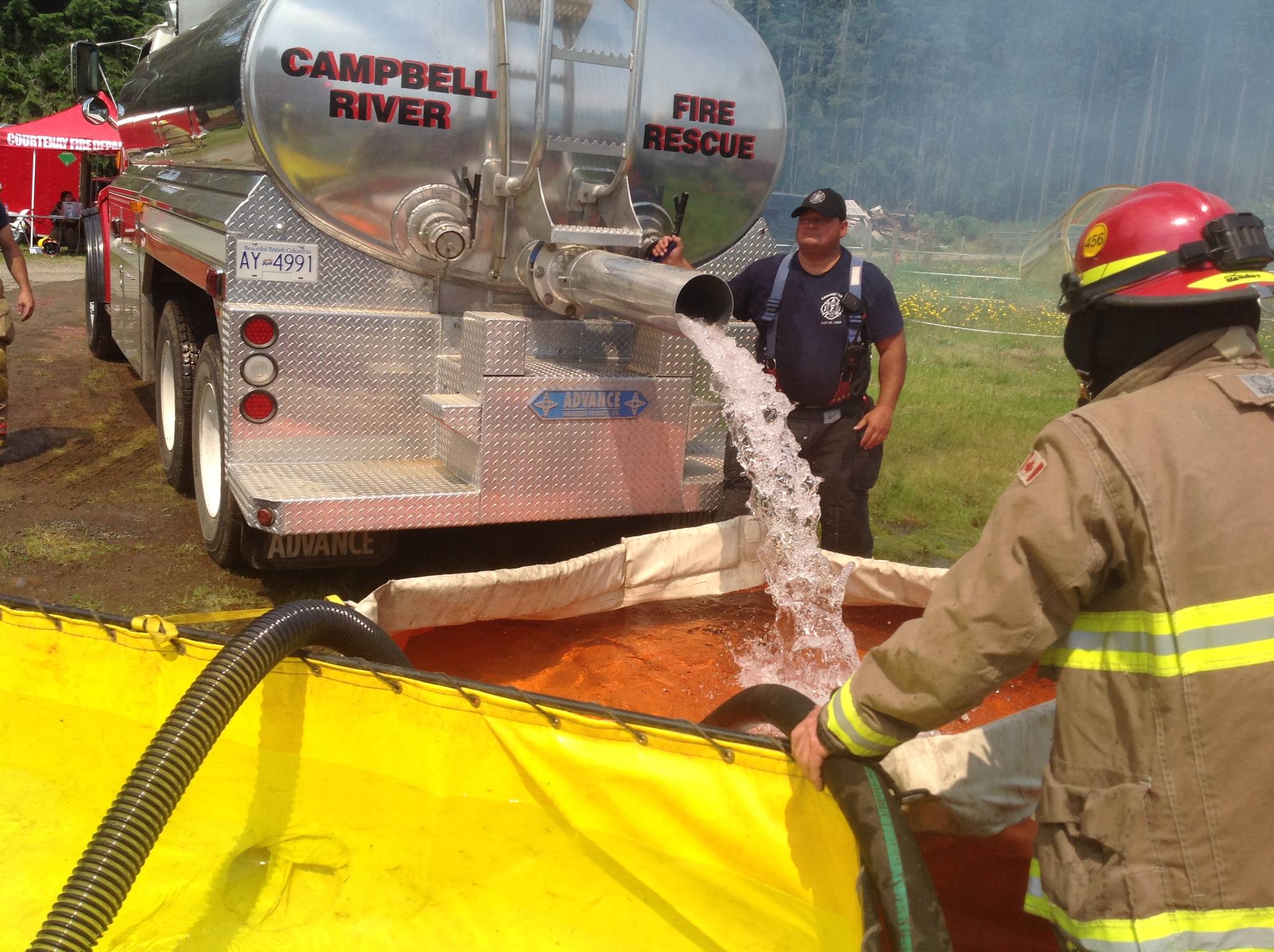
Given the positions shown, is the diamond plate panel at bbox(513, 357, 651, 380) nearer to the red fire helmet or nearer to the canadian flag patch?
the red fire helmet

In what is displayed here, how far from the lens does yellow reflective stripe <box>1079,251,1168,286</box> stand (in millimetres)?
1812

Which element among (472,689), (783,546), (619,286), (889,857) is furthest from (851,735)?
(619,286)

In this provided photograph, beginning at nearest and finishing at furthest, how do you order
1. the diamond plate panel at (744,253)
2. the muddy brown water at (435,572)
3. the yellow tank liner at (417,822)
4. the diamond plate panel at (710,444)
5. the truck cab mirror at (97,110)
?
the yellow tank liner at (417,822) < the muddy brown water at (435,572) < the diamond plate panel at (710,444) < the diamond plate panel at (744,253) < the truck cab mirror at (97,110)

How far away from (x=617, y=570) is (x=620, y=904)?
204cm

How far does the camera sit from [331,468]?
15.4 ft

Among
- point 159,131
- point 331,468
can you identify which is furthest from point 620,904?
point 159,131

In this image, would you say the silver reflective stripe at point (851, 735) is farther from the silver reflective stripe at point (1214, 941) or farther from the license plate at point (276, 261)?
the license plate at point (276, 261)

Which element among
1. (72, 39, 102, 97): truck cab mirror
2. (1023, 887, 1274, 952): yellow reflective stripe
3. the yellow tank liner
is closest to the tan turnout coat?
(1023, 887, 1274, 952): yellow reflective stripe

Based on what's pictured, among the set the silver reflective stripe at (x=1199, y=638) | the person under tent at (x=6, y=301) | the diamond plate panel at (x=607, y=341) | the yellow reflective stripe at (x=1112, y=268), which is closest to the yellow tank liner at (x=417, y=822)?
the silver reflective stripe at (x=1199, y=638)

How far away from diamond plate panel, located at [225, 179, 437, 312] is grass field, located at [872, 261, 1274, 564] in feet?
8.88

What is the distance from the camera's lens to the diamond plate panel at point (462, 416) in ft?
14.9

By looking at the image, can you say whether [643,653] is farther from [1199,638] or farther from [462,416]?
[1199,638]

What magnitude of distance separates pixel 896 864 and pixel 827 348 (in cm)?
328

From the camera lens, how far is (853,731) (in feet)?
6.34
